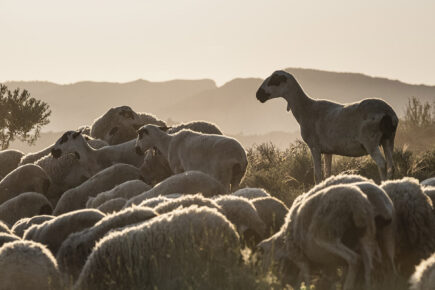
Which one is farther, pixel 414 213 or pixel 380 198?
pixel 414 213

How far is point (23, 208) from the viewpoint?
15008 mm

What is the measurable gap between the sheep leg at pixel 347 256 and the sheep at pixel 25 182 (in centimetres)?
1035

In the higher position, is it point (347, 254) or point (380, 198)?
point (380, 198)

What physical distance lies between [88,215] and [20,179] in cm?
716

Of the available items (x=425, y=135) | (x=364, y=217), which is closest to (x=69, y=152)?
(x=364, y=217)

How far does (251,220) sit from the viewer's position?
988 centimetres

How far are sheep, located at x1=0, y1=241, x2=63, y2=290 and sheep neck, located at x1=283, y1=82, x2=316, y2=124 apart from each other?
8032 mm

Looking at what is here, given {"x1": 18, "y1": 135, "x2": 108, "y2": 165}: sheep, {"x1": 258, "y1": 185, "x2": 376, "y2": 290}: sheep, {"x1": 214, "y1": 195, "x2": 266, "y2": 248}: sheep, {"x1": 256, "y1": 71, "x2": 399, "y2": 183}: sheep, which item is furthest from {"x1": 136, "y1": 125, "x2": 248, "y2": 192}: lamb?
{"x1": 258, "y1": 185, "x2": 376, "y2": 290}: sheep

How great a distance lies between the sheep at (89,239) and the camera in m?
9.12

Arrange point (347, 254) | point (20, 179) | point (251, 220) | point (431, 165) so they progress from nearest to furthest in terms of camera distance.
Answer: point (347, 254) < point (251, 220) < point (20, 179) < point (431, 165)

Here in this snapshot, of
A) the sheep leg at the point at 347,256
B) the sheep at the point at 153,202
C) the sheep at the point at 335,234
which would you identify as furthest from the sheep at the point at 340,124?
the sheep leg at the point at 347,256

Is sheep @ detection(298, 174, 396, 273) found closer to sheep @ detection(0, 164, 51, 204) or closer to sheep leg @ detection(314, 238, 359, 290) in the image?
sheep leg @ detection(314, 238, 359, 290)

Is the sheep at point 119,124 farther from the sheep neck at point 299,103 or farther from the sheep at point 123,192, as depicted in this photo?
the sheep at point 123,192

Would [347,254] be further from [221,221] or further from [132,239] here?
[132,239]
